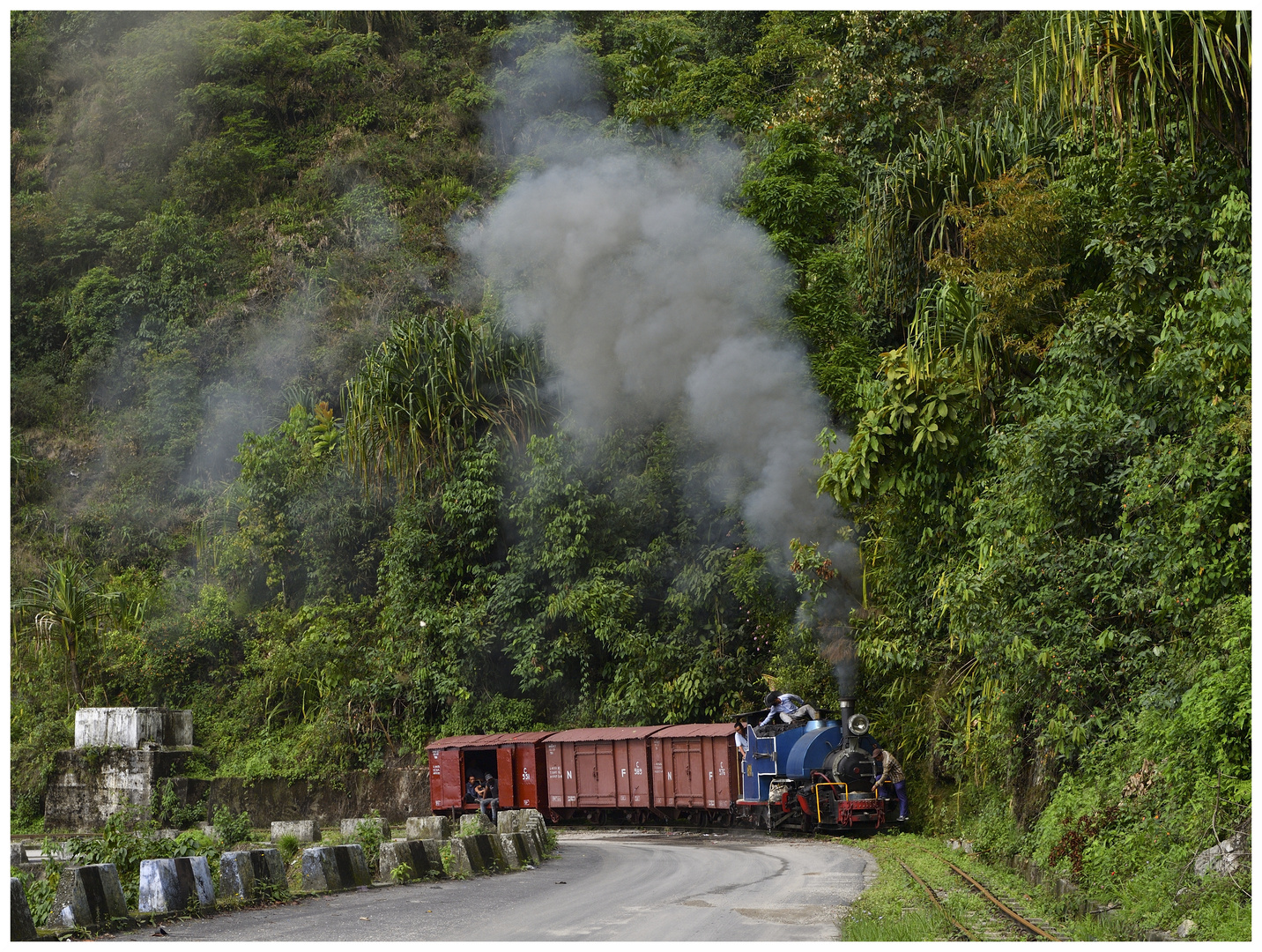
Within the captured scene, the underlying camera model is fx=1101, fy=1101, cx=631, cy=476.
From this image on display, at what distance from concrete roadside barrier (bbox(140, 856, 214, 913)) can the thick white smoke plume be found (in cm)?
1105

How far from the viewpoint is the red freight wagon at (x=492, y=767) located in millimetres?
19469

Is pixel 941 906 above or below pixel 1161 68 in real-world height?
below

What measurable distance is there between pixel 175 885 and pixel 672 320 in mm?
14338

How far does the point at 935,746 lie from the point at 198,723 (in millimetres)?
20381

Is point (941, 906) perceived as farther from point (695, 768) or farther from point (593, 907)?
point (695, 768)

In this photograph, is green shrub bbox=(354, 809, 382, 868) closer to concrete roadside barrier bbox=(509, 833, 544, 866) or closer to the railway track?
concrete roadside barrier bbox=(509, 833, 544, 866)

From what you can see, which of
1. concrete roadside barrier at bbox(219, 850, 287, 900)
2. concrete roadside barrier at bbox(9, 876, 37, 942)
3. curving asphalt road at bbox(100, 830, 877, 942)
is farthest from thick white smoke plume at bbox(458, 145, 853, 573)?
concrete roadside barrier at bbox(9, 876, 37, 942)

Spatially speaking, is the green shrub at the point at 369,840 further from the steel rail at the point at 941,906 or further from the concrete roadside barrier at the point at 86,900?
the steel rail at the point at 941,906

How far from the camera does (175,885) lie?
7672 millimetres

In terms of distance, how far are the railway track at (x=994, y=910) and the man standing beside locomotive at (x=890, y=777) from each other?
13.4 feet

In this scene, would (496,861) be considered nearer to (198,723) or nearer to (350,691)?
(350,691)

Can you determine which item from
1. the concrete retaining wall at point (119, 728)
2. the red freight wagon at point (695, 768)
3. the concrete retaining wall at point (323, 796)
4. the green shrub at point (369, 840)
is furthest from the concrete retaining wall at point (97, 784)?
the green shrub at point (369, 840)

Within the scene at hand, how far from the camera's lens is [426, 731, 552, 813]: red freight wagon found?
19.5 metres

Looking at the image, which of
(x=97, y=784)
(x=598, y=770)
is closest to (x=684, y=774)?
(x=598, y=770)
